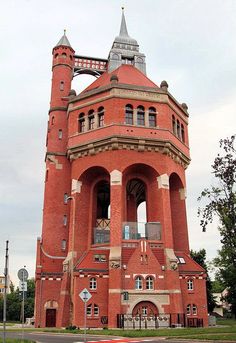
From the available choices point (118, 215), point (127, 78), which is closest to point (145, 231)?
point (118, 215)

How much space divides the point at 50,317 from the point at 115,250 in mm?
10482

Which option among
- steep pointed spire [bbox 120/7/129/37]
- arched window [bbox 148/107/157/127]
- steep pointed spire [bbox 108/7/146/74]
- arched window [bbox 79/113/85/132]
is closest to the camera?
arched window [bbox 148/107/157/127]

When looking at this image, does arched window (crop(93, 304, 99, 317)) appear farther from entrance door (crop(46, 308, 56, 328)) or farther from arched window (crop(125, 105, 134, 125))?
arched window (crop(125, 105, 134, 125))

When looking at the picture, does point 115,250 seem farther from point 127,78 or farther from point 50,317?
point 127,78

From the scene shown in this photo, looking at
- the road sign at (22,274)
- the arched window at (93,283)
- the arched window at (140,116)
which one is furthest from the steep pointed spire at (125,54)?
the road sign at (22,274)

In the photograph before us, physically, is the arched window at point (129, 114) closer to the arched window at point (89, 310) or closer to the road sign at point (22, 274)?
the arched window at point (89, 310)

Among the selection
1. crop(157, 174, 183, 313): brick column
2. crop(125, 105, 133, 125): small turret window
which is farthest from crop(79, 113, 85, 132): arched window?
crop(157, 174, 183, 313): brick column

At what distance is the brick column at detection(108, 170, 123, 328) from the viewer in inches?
1300

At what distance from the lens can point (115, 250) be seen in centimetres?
3503

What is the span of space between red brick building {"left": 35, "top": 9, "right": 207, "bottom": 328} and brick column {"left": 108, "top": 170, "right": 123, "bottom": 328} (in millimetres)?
79

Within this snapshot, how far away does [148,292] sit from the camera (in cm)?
3422

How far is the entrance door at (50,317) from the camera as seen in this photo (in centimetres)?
3944

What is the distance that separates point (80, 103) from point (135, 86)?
5975 mm

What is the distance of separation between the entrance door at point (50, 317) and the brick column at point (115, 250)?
891 cm
